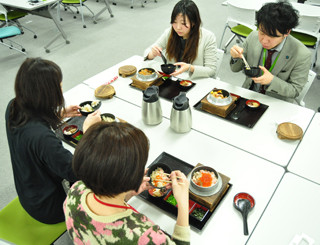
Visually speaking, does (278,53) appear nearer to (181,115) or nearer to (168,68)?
(168,68)

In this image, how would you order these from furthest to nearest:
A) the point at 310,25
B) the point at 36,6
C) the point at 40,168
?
the point at 36,6, the point at 310,25, the point at 40,168

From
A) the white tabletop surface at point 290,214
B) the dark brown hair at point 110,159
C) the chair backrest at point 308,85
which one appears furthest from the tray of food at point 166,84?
the dark brown hair at point 110,159

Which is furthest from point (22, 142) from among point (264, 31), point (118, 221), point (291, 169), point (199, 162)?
point (264, 31)

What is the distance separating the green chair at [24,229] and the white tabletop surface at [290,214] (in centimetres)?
97

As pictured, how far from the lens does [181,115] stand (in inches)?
56.2

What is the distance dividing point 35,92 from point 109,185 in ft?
2.00

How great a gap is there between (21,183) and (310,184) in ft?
4.66

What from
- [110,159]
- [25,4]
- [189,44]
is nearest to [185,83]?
[189,44]

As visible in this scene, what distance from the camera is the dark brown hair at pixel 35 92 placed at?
43.0 inches

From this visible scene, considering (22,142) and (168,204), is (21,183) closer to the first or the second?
(22,142)

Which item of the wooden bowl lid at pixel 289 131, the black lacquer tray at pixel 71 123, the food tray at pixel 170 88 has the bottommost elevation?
the black lacquer tray at pixel 71 123

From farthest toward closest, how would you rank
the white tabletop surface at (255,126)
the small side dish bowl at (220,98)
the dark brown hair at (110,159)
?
the small side dish bowl at (220,98), the white tabletop surface at (255,126), the dark brown hair at (110,159)

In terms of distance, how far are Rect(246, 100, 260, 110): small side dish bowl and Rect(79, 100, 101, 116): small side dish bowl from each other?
39.1 inches

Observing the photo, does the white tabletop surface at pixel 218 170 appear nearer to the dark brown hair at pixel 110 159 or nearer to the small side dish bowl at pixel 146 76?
the small side dish bowl at pixel 146 76
